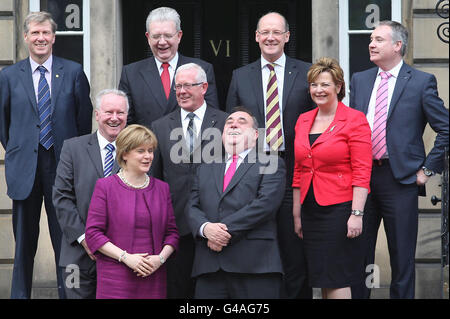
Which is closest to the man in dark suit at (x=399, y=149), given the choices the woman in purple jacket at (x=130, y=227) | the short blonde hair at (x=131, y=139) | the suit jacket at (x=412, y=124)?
the suit jacket at (x=412, y=124)

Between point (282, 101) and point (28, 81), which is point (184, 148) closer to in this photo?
point (282, 101)

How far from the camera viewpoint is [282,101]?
21.2 ft

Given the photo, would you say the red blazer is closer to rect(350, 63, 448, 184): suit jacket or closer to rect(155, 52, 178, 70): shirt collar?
rect(350, 63, 448, 184): suit jacket

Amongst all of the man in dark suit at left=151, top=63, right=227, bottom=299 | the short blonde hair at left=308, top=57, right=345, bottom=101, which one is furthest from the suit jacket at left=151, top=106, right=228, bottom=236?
the short blonde hair at left=308, top=57, right=345, bottom=101

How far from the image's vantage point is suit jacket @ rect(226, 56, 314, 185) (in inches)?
253

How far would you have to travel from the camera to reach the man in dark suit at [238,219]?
18.5ft

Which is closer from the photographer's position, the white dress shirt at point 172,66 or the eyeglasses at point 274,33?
the eyeglasses at point 274,33

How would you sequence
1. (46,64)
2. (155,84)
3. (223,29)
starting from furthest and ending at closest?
(223,29)
(46,64)
(155,84)

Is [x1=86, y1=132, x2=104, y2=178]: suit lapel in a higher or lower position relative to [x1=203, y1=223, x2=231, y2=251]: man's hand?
higher

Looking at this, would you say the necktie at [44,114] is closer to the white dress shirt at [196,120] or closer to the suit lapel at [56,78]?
the suit lapel at [56,78]

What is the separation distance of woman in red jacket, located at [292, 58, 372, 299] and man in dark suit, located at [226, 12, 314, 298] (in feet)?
1.09

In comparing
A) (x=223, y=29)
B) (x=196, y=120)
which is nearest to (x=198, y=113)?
(x=196, y=120)

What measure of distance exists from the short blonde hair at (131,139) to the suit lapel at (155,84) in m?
0.81

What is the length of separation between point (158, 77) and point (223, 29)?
2742 mm
